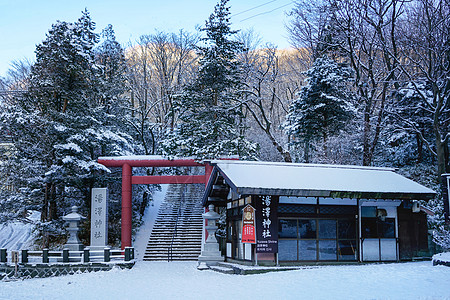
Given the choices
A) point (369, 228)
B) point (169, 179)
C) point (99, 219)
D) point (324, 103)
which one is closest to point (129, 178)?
point (169, 179)

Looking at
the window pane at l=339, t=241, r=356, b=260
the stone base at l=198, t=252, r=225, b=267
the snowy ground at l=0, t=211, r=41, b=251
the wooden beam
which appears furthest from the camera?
the snowy ground at l=0, t=211, r=41, b=251

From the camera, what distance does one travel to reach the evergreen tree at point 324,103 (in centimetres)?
2334

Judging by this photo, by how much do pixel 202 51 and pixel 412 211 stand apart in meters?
14.9

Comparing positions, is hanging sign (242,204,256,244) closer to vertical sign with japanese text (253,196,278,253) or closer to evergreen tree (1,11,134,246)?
vertical sign with japanese text (253,196,278,253)

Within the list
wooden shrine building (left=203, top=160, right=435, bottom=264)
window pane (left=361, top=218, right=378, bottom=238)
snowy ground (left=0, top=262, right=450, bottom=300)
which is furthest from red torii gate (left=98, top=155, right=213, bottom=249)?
window pane (left=361, top=218, right=378, bottom=238)

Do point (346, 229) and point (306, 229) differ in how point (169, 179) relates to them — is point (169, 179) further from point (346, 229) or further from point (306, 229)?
point (346, 229)

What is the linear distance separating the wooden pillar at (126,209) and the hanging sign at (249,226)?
27.4ft

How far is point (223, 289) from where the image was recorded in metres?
10.9

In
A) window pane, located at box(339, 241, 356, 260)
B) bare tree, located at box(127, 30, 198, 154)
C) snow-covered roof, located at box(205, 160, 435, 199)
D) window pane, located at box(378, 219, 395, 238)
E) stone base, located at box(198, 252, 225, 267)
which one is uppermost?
bare tree, located at box(127, 30, 198, 154)

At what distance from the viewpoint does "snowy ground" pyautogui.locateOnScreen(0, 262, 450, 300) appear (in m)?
9.43

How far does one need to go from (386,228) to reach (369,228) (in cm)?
77

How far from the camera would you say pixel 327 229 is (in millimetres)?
14328

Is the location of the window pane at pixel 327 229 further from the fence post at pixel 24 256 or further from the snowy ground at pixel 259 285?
the fence post at pixel 24 256

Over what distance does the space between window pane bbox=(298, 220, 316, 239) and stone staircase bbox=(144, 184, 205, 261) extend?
8.07 metres
